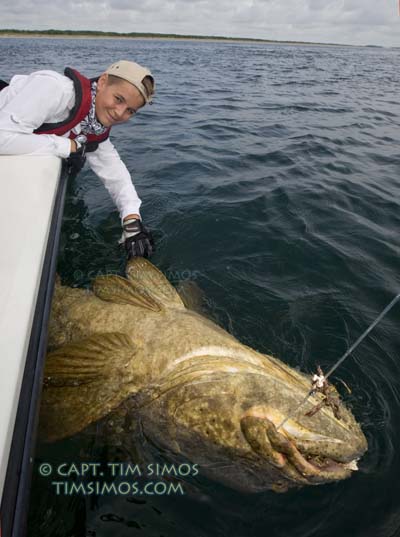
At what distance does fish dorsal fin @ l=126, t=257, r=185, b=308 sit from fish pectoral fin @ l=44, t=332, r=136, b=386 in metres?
0.60

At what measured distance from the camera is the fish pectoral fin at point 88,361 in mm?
2445

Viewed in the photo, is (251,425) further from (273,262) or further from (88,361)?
(273,262)

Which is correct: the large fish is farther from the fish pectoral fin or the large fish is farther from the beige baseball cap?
the beige baseball cap

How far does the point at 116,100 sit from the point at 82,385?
8.94 feet

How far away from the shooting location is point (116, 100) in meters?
3.71

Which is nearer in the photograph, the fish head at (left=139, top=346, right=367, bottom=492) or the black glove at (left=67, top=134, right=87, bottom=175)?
the fish head at (left=139, top=346, right=367, bottom=492)

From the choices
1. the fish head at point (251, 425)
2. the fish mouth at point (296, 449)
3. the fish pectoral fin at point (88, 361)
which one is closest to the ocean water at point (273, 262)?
the fish head at point (251, 425)

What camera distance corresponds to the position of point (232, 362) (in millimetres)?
2459

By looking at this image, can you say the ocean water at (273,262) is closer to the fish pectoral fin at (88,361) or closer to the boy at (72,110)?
the fish pectoral fin at (88,361)

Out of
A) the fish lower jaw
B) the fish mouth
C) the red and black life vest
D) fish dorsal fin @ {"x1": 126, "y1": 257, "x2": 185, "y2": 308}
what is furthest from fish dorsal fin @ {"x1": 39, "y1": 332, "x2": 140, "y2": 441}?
the red and black life vest

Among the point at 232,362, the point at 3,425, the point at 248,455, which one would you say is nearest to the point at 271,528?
the point at 248,455

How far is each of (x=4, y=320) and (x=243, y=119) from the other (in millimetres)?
10701

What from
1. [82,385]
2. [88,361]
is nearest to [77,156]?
[88,361]

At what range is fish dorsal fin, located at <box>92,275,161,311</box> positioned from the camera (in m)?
2.95
